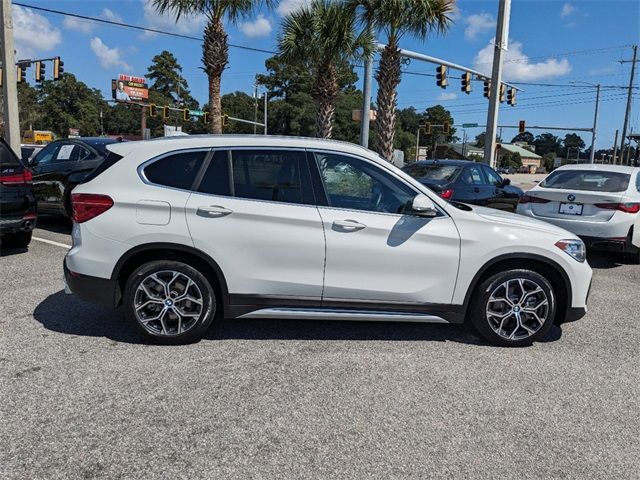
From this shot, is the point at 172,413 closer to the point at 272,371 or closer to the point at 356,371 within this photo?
the point at 272,371

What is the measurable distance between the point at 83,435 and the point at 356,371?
1844 millimetres

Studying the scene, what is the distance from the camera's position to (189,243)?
13.2 feet

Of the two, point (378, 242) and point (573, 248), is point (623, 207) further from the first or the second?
point (378, 242)

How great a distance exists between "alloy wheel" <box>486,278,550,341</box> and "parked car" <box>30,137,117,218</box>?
6.49m

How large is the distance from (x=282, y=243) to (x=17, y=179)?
4627 millimetres

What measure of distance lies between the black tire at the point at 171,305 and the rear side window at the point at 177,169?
0.64 m

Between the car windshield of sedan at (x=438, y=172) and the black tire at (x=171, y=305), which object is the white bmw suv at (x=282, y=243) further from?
the car windshield of sedan at (x=438, y=172)

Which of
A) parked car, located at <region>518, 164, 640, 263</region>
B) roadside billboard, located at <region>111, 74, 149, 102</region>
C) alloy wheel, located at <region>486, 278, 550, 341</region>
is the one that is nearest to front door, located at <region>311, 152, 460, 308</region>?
alloy wheel, located at <region>486, 278, 550, 341</region>

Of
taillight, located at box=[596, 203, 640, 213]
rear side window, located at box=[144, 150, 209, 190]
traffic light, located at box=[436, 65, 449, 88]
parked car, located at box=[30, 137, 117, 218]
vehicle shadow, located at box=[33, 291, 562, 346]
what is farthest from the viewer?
traffic light, located at box=[436, 65, 449, 88]

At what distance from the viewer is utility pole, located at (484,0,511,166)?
15703 mm

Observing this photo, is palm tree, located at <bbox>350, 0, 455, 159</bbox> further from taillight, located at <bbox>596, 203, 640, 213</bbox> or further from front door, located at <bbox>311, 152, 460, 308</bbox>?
front door, located at <bbox>311, 152, 460, 308</bbox>

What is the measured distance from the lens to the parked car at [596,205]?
24.2 feet

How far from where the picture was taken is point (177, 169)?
418cm

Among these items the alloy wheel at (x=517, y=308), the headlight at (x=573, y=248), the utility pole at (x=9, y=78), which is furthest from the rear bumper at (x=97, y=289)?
the utility pole at (x=9, y=78)
